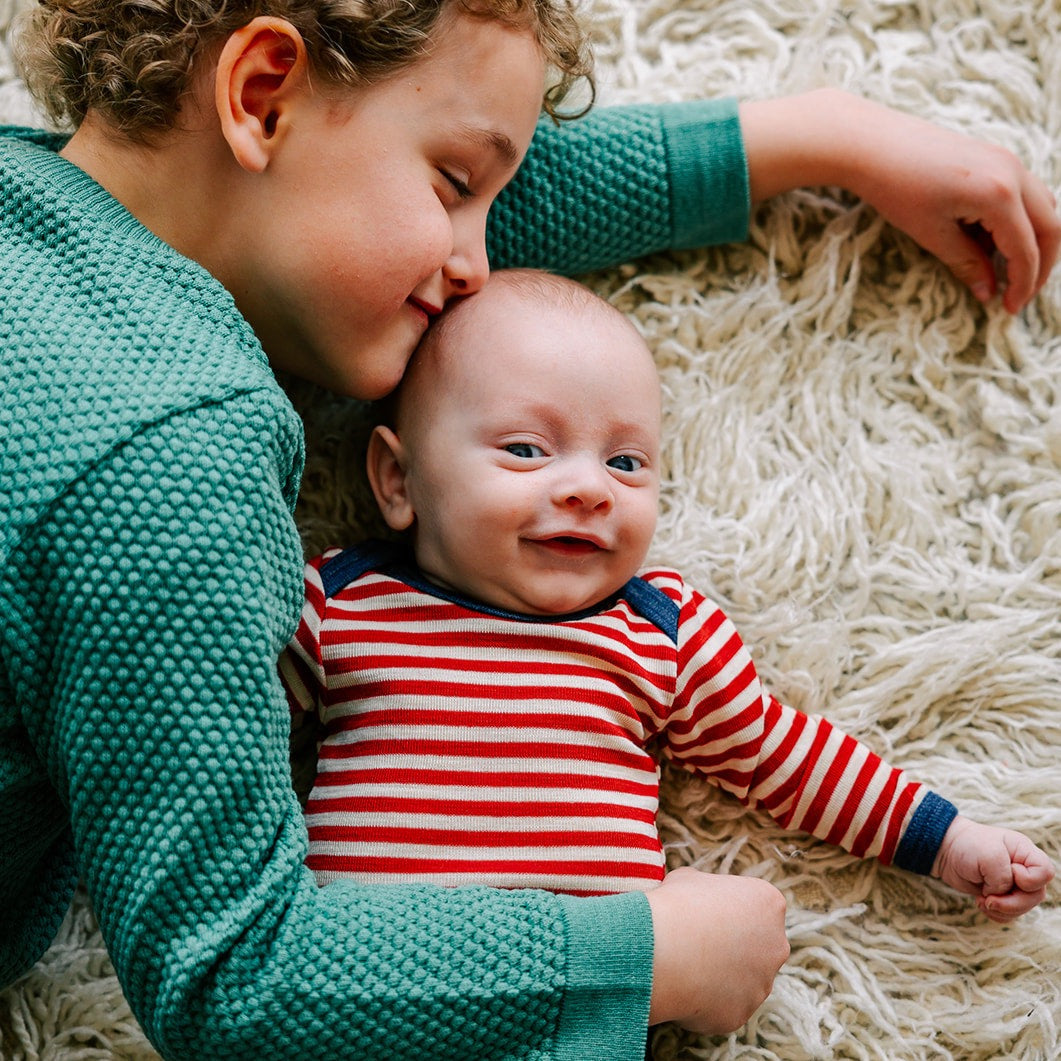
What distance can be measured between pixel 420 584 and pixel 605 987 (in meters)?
0.37

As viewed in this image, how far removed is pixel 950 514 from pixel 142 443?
30.9 inches

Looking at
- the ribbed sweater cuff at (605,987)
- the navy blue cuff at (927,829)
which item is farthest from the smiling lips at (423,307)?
the navy blue cuff at (927,829)

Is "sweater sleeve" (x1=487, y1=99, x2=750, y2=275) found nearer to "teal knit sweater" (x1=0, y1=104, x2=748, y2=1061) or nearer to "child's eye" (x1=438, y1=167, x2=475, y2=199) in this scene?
"child's eye" (x1=438, y1=167, x2=475, y2=199)

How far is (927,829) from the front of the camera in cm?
107

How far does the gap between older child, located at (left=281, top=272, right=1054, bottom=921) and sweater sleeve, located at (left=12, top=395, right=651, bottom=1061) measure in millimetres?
110

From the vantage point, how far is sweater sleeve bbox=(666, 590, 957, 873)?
1062mm

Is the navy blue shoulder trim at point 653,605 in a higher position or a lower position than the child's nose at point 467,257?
lower

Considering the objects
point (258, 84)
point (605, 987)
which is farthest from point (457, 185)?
point (605, 987)

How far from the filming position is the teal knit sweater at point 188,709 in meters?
0.82

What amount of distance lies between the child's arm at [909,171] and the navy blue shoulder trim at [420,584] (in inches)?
16.8

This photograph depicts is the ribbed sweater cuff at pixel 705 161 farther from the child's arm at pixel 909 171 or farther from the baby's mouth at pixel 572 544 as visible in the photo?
the baby's mouth at pixel 572 544

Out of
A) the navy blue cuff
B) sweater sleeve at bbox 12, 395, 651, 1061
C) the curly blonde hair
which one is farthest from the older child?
the curly blonde hair

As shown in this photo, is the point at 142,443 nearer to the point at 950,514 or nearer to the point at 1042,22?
the point at 950,514

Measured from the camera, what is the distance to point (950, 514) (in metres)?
1.21
